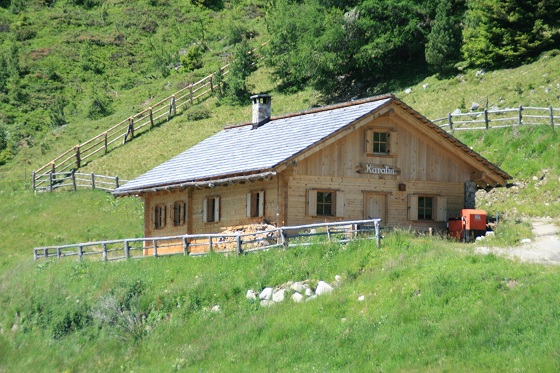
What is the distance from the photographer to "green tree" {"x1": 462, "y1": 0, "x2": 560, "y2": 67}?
54.8 meters

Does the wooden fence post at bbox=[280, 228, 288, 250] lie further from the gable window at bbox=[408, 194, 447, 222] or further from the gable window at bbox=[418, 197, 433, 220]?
the gable window at bbox=[418, 197, 433, 220]

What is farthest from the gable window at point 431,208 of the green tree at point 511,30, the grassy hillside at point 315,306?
the green tree at point 511,30

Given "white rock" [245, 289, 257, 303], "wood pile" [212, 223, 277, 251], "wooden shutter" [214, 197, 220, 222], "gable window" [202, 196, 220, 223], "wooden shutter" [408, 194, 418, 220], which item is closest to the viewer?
"white rock" [245, 289, 257, 303]

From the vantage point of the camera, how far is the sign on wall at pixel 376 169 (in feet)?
117

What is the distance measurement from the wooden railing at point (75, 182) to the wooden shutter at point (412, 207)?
23437 millimetres

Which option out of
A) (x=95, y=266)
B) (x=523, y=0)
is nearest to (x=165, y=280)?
(x=95, y=266)

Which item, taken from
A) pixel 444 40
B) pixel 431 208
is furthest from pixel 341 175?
pixel 444 40

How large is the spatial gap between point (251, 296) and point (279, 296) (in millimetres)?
1095

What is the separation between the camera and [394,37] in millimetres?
62844

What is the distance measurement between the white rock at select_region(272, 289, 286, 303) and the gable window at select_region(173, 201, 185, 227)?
11931 mm

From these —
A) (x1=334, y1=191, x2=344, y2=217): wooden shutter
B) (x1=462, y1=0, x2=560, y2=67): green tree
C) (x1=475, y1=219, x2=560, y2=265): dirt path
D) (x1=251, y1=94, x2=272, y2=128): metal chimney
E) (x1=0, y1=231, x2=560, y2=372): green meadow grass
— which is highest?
(x1=462, y1=0, x2=560, y2=67): green tree

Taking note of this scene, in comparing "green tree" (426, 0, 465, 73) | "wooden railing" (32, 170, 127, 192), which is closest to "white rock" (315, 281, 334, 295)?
"wooden railing" (32, 170, 127, 192)

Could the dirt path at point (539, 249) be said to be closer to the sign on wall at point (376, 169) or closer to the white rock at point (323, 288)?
the white rock at point (323, 288)

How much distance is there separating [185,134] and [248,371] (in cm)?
4297
